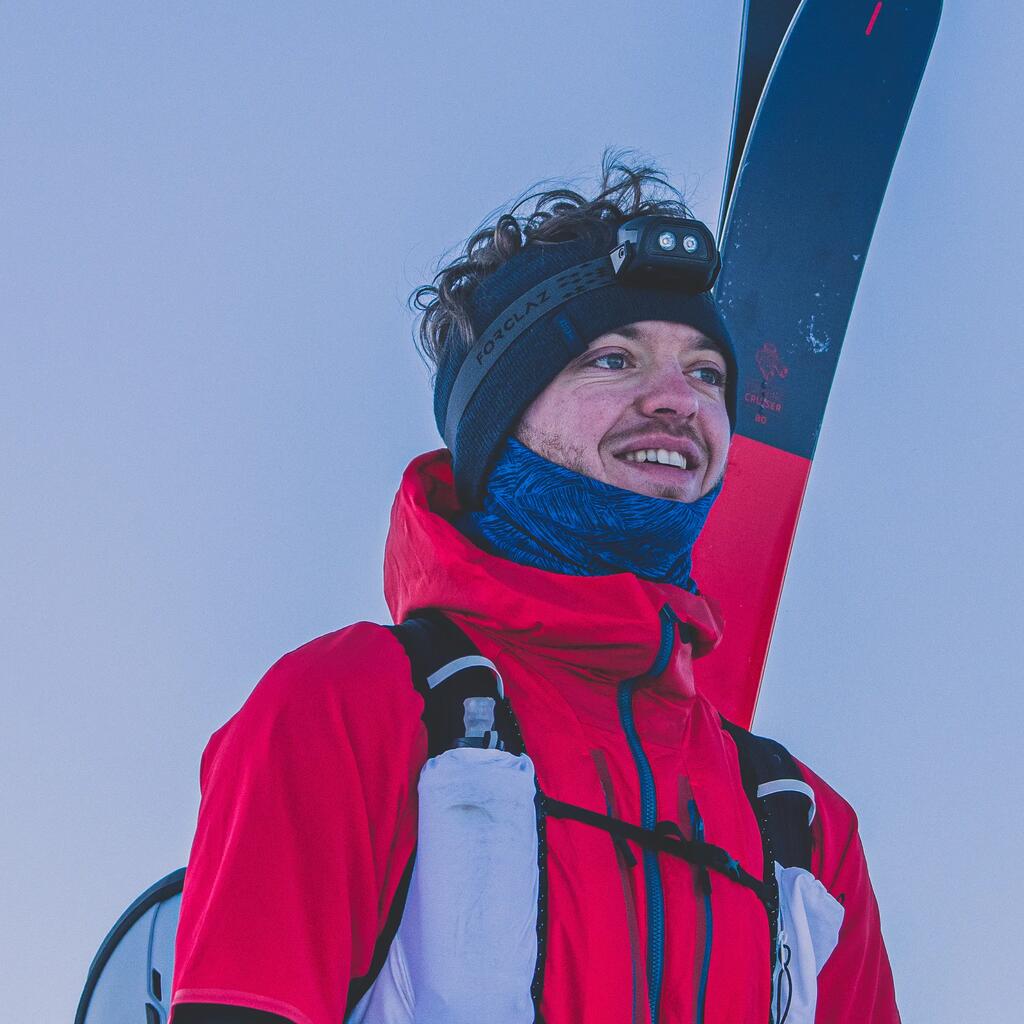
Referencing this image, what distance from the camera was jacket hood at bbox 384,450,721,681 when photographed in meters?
2.08

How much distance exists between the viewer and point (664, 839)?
1888 millimetres

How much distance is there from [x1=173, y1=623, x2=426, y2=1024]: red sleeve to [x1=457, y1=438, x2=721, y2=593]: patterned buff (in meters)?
0.46

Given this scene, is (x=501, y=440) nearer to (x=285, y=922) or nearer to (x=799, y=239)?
(x=285, y=922)

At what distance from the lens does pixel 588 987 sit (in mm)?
1721

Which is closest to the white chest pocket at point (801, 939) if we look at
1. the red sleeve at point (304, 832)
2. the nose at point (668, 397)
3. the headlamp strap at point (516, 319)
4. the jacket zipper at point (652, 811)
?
the jacket zipper at point (652, 811)

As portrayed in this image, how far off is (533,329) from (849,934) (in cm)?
132

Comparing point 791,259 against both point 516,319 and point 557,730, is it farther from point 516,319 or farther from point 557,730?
point 557,730

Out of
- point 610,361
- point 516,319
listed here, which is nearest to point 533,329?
point 516,319

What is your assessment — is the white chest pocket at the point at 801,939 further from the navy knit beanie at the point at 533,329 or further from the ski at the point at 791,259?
the ski at the point at 791,259

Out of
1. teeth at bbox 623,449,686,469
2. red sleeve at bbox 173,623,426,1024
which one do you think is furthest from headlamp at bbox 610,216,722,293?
red sleeve at bbox 173,623,426,1024

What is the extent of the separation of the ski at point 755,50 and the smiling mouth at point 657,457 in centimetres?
256

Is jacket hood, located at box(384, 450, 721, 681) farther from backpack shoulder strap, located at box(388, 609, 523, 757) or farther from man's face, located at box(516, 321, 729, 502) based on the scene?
man's face, located at box(516, 321, 729, 502)

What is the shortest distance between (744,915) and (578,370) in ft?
3.58

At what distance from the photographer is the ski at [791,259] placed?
3975 millimetres
